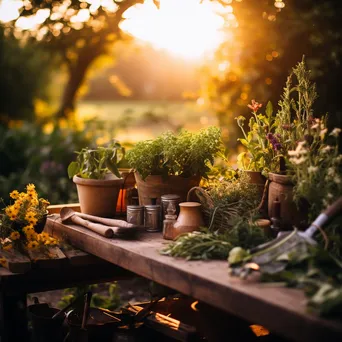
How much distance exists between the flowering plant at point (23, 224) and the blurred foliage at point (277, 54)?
1.86 m

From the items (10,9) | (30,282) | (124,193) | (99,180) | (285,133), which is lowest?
(30,282)

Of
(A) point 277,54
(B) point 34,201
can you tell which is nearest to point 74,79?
(A) point 277,54

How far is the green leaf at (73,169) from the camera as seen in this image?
3633 millimetres

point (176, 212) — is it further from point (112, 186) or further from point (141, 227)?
point (112, 186)

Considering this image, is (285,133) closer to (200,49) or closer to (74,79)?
(200,49)

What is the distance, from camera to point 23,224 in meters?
3.24

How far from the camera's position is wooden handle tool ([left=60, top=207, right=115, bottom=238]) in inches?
119

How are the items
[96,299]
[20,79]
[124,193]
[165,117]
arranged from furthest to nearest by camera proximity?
[20,79] → [165,117] → [96,299] → [124,193]

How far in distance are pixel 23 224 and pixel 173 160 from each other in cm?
86

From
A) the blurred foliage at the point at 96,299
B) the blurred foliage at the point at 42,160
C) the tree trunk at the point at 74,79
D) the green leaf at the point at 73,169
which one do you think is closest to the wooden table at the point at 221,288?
the green leaf at the point at 73,169

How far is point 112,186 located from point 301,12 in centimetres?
236

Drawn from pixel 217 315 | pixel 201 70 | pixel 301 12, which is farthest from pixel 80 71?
pixel 217 315

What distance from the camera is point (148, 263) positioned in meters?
2.65

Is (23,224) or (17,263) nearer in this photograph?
(17,263)
